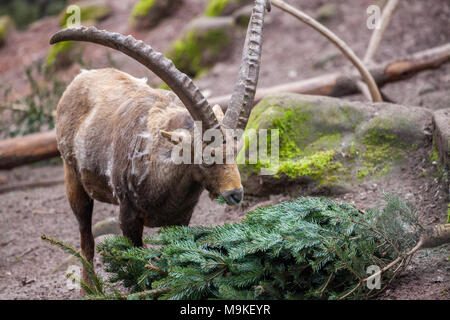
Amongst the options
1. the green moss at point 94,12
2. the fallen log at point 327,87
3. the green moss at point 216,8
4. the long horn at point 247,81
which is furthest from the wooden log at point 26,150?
the green moss at point 94,12

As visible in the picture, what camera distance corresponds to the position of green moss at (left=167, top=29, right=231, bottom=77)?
13.8 metres

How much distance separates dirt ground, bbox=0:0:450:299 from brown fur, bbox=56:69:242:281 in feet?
4.72

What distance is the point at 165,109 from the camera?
511 cm

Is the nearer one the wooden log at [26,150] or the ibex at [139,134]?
the ibex at [139,134]

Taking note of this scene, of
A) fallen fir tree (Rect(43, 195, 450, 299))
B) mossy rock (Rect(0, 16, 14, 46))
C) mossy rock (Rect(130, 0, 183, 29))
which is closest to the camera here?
fallen fir tree (Rect(43, 195, 450, 299))

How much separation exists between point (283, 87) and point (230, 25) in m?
5.56

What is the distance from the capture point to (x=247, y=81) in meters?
4.66

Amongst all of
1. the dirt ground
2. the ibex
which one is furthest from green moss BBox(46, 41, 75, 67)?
the ibex

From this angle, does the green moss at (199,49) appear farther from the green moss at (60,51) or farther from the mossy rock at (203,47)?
the green moss at (60,51)

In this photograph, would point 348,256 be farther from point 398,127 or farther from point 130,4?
point 130,4

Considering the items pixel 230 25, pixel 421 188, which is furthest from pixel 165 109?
pixel 230 25

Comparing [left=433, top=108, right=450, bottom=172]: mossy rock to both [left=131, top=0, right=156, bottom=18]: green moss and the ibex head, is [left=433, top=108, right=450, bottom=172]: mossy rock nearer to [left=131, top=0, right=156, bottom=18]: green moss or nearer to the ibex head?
the ibex head

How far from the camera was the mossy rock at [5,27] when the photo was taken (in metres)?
19.9

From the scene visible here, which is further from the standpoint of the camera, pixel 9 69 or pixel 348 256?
pixel 9 69
